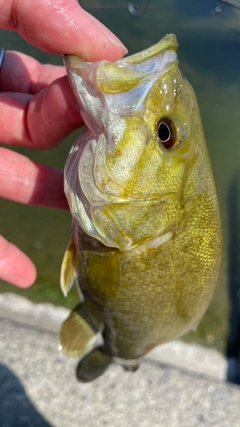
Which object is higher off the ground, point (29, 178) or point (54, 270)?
point (29, 178)

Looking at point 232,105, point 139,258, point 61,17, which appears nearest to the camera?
A: point 61,17

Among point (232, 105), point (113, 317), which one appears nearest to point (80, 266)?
point (113, 317)

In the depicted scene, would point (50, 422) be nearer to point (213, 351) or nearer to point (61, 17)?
point (213, 351)

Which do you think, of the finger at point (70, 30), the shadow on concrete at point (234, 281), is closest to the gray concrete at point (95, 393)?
the shadow on concrete at point (234, 281)

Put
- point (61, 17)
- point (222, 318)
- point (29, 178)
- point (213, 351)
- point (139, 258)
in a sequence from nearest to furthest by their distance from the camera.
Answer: point (61, 17)
point (139, 258)
point (29, 178)
point (213, 351)
point (222, 318)

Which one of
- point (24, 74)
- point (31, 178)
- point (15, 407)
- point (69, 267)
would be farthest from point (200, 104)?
point (15, 407)

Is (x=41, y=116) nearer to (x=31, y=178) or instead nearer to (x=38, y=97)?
(x=38, y=97)

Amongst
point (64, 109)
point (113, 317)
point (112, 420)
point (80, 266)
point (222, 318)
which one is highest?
point (64, 109)
